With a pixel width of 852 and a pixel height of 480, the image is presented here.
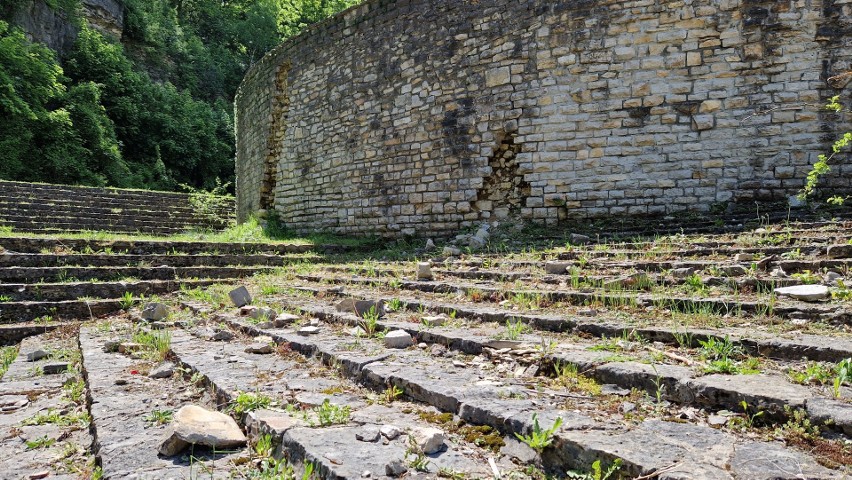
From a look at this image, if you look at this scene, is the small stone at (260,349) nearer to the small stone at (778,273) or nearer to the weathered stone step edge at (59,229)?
the small stone at (778,273)

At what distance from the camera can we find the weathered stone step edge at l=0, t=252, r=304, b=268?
601cm

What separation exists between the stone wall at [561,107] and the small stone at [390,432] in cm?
677

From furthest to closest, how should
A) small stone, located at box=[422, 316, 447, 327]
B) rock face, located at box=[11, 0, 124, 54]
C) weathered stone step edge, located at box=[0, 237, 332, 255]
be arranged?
rock face, located at box=[11, 0, 124, 54], weathered stone step edge, located at box=[0, 237, 332, 255], small stone, located at box=[422, 316, 447, 327]

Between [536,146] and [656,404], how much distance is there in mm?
6840

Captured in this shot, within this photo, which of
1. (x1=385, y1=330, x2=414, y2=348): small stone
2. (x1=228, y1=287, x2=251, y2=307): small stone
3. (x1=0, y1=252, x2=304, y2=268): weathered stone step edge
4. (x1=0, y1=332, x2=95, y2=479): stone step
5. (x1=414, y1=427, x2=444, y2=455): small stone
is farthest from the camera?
(x1=0, y1=252, x2=304, y2=268): weathered stone step edge

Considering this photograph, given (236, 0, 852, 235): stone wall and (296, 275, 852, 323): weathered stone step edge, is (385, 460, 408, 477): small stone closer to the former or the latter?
(296, 275, 852, 323): weathered stone step edge

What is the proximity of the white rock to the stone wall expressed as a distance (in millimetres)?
4513

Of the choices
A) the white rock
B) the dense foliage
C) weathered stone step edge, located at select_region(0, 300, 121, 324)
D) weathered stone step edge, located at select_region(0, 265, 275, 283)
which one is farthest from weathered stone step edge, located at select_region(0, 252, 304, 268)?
the dense foliage

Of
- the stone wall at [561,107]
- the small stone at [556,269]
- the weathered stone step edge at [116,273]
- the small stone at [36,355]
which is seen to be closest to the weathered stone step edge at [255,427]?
the small stone at [36,355]

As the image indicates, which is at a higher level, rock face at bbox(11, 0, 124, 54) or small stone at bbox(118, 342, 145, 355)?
rock face at bbox(11, 0, 124, 54)

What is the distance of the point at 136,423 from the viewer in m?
2.14

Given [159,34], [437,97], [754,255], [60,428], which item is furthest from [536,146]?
[159,34]

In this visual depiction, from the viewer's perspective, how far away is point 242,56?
33.1 metres

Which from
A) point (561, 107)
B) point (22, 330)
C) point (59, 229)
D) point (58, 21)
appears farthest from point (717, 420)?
point (58, 21)
